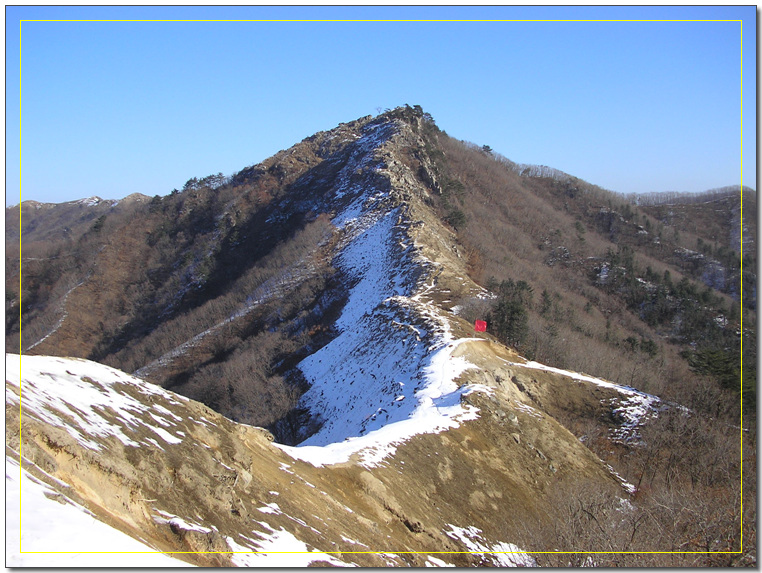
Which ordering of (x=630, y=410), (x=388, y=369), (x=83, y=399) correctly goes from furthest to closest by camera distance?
(x=388, y=369), (x=630, y=410), (x=83, y=399)

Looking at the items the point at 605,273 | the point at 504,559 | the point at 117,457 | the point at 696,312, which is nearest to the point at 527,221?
the point at 605,273

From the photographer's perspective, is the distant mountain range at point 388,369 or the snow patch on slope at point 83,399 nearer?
the snow patch on slope at point 83,399

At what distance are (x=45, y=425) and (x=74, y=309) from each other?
278 ft

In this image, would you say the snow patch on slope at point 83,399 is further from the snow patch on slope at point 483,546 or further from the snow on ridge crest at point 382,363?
the snow patch on slope at point 483,546

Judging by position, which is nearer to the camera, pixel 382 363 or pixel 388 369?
pixel 388 369

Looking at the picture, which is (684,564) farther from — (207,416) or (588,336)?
(588,336)

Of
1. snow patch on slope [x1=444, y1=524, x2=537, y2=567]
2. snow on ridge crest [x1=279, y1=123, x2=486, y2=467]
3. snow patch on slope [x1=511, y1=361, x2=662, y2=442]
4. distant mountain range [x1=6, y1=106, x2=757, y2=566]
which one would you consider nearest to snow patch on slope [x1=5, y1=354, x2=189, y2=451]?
distant mountain range [x1=6, y1=106, x2=757, y2=566]

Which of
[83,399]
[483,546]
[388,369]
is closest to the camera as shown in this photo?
[83,399]

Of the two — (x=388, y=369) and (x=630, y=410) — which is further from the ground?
(x=388, y=369)

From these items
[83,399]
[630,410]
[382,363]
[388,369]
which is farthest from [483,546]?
[382,363]

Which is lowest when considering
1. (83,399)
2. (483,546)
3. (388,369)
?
(483,546)

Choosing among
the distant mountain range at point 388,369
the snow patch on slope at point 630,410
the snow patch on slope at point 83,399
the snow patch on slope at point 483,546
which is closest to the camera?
the snow patch on slope at point 83,399

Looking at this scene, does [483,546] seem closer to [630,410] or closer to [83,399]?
[83,399]

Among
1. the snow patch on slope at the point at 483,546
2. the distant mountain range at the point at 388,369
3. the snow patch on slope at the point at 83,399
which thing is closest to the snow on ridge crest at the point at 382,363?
the distant mountain range at the point at 388,369
